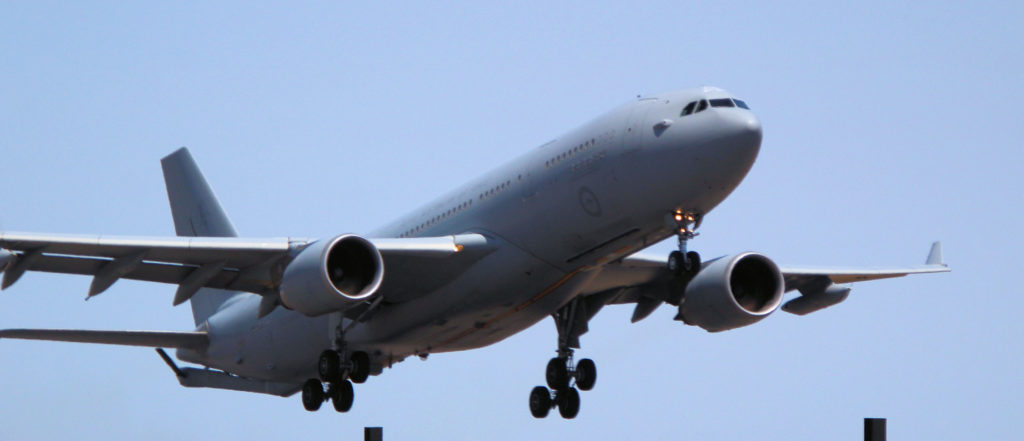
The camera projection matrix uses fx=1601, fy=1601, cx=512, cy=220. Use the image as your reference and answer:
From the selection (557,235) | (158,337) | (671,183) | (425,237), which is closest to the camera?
(671,183)

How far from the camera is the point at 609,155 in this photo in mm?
30938

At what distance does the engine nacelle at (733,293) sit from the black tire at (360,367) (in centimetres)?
725

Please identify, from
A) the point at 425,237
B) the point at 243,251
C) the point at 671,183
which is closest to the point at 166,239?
the point at 243,251

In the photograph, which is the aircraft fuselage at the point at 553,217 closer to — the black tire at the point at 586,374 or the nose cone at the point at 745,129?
the nose cone at the point at 745,129

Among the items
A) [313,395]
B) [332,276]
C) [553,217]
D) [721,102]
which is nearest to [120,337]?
[313,395]

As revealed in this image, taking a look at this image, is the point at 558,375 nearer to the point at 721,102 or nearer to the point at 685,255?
the point at 685,255

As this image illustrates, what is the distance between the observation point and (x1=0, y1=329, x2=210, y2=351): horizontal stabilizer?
1419 inches

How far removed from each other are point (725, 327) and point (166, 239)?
12.3 metres

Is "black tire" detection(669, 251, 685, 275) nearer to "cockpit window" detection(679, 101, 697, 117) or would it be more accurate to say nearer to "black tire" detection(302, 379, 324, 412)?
"cockpit window" detection(679, 101, 697, 117)

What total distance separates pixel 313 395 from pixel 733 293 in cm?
1004

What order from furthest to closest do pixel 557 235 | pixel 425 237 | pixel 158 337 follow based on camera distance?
pixel 158 337 < pixel 425 237 < pixel 557 235

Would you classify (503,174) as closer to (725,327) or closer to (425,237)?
(425,237)

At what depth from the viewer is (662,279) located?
125 feet

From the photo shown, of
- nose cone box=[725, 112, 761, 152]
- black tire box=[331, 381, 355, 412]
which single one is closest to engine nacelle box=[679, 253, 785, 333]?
nose cone box=[725, 112, 761, 152]
